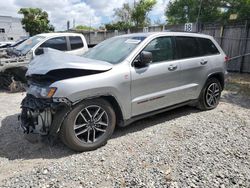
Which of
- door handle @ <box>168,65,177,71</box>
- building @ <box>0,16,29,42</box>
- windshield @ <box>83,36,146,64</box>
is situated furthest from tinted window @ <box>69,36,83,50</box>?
building @ <box>0,16,29,42</box>

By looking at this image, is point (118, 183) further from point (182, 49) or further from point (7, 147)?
point (182, 49)

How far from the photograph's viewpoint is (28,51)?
779 cm

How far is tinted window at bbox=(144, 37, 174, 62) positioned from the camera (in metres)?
4.22

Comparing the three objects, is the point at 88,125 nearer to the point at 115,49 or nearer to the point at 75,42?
the point at 115,49

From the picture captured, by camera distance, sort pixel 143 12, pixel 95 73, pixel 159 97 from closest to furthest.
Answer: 1. pixel 95 73
2. pixel 159 97
3. pixel 143 12

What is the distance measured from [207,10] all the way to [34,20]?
75.4 feet

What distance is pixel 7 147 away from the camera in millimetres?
3781

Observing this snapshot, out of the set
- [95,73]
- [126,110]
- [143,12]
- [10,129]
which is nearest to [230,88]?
[126,110]

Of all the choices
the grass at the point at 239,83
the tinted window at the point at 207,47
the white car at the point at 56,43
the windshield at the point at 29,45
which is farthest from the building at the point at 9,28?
the tinted window at the point at 207,47

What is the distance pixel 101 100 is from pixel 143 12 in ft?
95.5

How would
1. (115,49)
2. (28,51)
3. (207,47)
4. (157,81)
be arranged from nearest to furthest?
1. (157,81)
2. (115,49)
3. (207,47)
4. (28,51)

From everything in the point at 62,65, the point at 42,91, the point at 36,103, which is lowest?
the point at 36,103

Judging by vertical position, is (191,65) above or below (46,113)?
above

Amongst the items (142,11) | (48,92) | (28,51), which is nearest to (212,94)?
(48,92)
